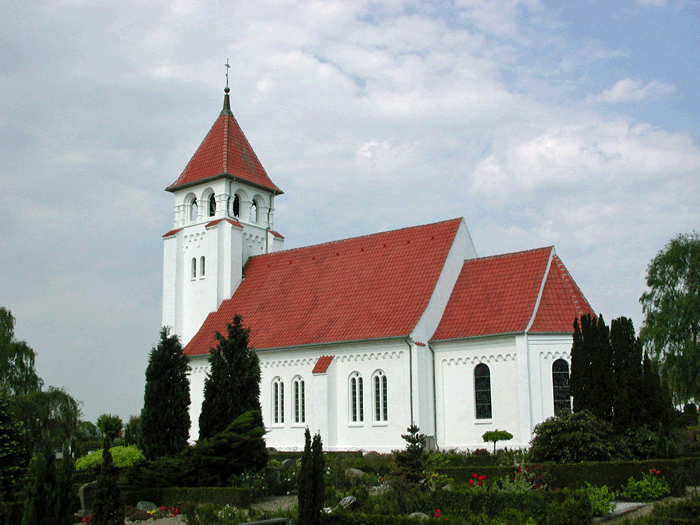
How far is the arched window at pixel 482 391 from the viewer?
27328mm

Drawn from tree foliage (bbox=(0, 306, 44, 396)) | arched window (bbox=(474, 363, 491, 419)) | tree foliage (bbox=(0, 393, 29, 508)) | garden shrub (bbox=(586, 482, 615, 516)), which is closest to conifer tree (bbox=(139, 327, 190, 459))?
tree foliage (bbox=(0, 393, 29, 508))

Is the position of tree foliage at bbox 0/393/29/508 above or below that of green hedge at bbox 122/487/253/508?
above

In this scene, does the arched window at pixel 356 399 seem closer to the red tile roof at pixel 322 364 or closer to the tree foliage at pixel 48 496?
the red tile roof at pixel 322 364

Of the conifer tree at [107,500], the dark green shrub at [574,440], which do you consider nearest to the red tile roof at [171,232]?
the dark green shrub at [574,440]

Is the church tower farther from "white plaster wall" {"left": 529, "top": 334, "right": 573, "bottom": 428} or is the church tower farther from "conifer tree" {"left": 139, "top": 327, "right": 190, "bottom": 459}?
"white plaster wall" {"left": 529, "top": 334, "right": 573, "bottom": 428}

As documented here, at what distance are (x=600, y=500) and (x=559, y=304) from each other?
1318cm

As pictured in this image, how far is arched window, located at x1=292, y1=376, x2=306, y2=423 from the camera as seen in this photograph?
101ft

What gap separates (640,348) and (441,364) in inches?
412

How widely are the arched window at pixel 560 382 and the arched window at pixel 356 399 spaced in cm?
761

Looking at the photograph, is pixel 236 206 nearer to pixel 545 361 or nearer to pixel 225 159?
pixel 225 159

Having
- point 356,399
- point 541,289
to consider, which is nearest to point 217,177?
point 356,399

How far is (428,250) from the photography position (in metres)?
31.3

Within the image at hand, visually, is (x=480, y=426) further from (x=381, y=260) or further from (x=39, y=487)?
(x=39, y=487)

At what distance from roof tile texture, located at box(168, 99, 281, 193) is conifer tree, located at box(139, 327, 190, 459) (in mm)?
17152
